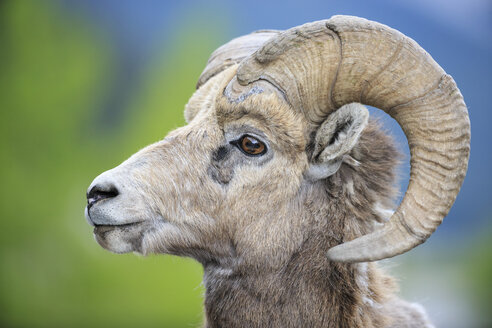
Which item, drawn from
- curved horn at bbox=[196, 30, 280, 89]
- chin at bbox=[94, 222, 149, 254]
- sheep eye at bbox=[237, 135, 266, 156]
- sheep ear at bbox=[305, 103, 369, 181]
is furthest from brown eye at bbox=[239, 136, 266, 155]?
curved horn at bbox=[196, 30, 280, 89]

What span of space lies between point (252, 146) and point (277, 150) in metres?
0.17

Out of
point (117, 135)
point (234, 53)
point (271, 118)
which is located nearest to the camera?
point (271, 118)

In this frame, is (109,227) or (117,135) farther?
(117,135)

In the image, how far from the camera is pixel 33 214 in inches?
410

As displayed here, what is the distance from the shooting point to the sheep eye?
3.61 meters

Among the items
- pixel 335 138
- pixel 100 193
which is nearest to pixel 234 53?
pixel 335 138

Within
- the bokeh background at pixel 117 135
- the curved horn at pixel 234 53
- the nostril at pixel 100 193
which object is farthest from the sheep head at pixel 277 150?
the bokeh background at pixel 117 135

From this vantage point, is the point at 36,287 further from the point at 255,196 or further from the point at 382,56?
the point at 382,56

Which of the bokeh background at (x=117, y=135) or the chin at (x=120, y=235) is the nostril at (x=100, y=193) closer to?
the chin at (x=120, y=235)

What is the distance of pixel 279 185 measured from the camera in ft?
11.9

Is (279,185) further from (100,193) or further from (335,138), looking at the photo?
(100,193)

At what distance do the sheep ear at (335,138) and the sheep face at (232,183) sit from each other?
89 millimetres

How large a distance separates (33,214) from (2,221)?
594 millimetres

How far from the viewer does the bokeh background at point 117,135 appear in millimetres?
9844
